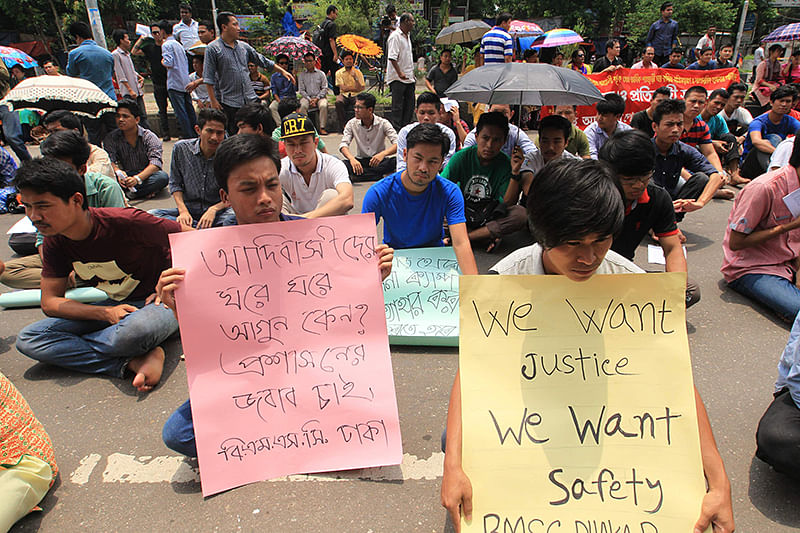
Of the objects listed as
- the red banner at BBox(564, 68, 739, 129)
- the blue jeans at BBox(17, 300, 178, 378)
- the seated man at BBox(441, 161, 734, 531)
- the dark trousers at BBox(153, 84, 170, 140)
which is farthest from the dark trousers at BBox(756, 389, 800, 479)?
the dark trousers at BBox(153, 84, 170, 140)

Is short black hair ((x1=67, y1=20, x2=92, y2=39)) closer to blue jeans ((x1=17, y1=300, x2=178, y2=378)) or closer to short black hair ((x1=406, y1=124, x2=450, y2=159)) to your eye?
blue jeans ((x1=17, y1=300, x2=178, y2=378))

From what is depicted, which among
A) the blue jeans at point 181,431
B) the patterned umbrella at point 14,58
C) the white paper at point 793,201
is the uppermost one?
the patterned umbrella at point 14,58

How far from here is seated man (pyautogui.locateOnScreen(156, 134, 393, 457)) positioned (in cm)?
190

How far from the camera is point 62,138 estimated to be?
3.86 metres

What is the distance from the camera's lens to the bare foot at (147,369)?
8.40 feet

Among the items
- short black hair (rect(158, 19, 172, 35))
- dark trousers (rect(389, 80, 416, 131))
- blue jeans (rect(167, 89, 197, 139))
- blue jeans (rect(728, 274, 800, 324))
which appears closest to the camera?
blue jeans (rect(728, 274, 800, 324))

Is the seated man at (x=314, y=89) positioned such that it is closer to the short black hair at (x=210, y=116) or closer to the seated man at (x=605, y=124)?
the short black hair at (x=210, y=116)

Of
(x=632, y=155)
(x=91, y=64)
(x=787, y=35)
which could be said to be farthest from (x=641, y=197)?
(x=787, y=35)

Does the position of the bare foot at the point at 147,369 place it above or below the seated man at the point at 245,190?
below

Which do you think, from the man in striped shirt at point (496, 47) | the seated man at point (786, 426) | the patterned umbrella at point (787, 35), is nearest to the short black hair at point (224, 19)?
the man in striped shirt at point (496, 47)

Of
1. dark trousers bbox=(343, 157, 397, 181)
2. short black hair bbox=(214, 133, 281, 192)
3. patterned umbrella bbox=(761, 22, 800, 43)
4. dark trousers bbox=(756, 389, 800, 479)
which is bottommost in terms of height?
dark trousers bbox=(343, 157, 397, 181)

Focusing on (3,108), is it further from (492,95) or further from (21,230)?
(492,95)

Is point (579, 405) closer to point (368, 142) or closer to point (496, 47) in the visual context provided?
point (368, 142)

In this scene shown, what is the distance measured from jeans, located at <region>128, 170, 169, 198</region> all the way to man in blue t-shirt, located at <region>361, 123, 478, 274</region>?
13.2 feet
